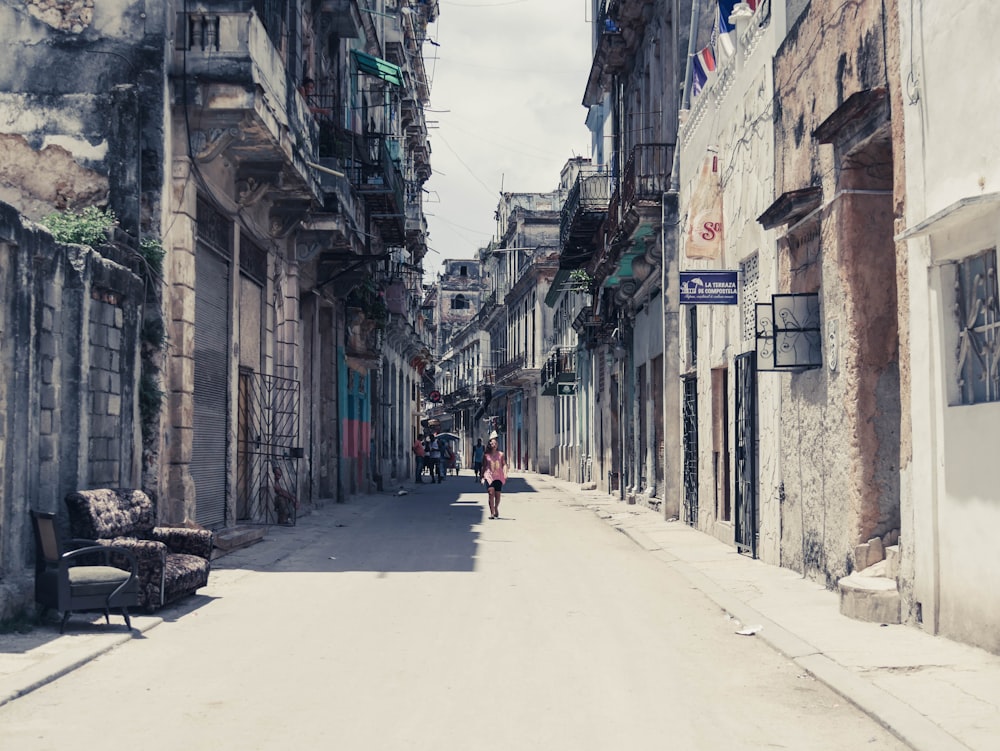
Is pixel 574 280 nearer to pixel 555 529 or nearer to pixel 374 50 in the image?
pixel 374 50

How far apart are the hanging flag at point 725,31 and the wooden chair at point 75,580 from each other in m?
11.0

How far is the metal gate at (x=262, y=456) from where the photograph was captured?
19.1 m

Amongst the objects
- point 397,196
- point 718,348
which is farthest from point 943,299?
point 397,196

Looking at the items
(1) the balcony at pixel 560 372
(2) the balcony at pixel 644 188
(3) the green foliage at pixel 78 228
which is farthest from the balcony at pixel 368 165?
(1) the balcony at pixel 560 372

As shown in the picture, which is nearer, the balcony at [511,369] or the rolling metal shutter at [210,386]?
the rolling metal shutter at [210,386]

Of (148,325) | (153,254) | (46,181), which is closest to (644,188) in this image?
(153,254)

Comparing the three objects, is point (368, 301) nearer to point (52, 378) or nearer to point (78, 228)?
point (78, 228)

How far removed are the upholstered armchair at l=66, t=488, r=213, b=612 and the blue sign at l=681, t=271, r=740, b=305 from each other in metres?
6.76

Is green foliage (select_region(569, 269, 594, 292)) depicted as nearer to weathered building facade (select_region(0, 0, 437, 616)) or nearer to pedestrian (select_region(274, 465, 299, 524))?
weathered building facade (select_region(0, 0, 437, 616))

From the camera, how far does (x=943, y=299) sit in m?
8.44

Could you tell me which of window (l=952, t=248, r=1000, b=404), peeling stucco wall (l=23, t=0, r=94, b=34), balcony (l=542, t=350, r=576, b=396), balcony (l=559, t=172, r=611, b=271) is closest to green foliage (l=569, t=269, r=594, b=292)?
balcony (l=559, t=172, r=611, b=271)

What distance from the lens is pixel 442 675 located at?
23.8 ft

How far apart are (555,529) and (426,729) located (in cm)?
1371

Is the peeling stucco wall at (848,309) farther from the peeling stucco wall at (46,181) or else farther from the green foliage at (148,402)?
the peeling stucco wall at (46,181)
